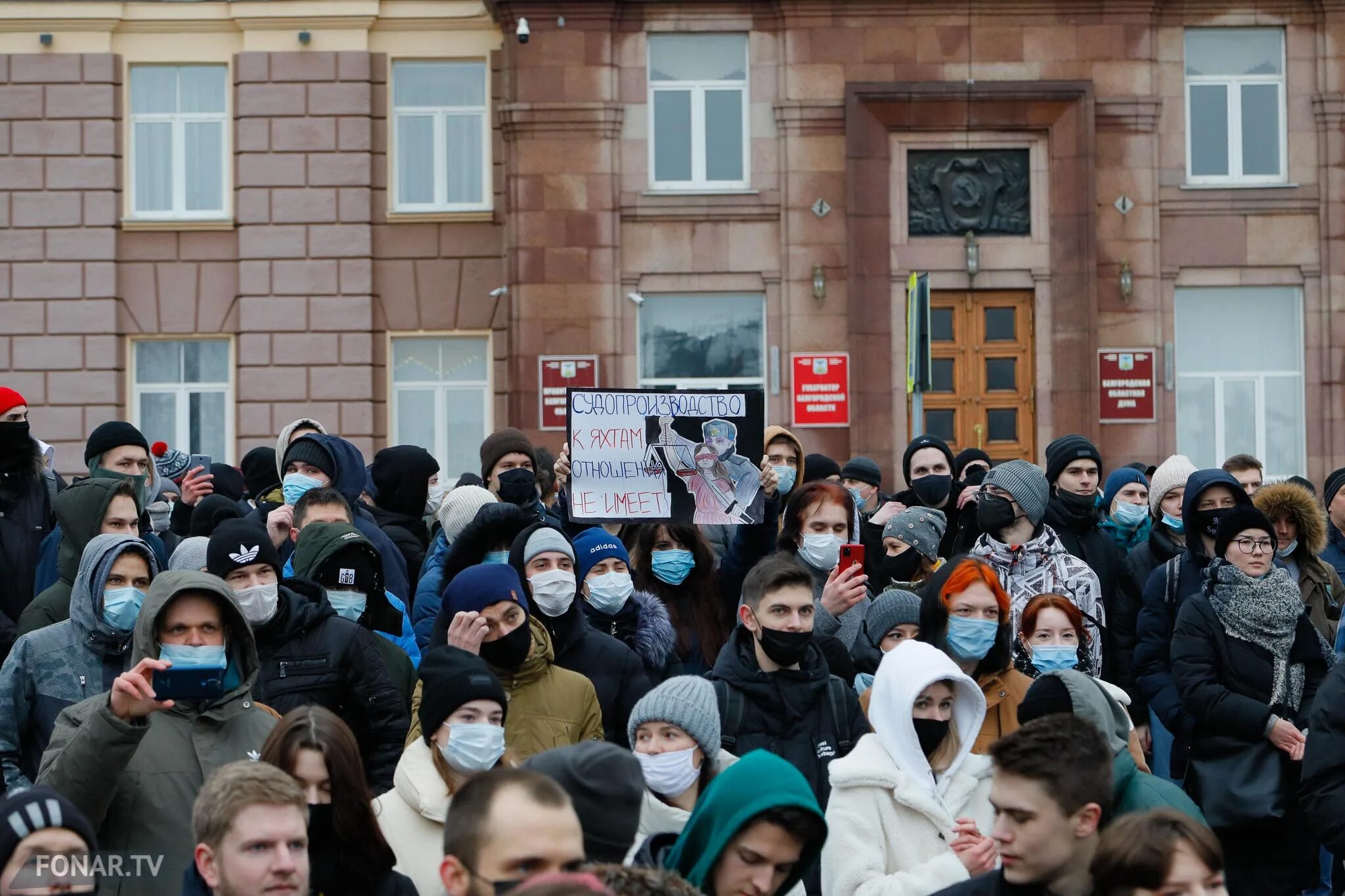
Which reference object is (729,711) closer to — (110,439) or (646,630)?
(646,630)

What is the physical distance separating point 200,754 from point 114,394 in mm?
19162

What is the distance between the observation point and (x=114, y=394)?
25266 mm

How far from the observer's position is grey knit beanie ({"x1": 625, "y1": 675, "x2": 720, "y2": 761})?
6.73 metres

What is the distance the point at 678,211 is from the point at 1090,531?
45.4ft

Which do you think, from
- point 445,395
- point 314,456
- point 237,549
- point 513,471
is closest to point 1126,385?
point 445,395

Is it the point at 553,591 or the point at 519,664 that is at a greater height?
the point at 553,591

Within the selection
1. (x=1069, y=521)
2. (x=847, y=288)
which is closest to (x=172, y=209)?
(x=847, y=288)

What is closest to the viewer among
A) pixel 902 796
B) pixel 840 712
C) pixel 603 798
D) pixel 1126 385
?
pixel 603 798

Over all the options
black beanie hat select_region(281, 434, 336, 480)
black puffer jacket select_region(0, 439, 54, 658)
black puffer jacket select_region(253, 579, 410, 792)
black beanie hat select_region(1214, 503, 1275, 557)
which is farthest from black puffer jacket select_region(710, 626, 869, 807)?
black puffer jacket select_region(0, 439, 54, 658)

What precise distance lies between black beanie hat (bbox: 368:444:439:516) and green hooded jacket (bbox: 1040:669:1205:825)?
546cm

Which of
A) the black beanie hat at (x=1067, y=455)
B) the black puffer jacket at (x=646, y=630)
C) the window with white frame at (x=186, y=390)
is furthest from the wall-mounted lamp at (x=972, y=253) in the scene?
the black puffer jacket at (x=646, y=630)

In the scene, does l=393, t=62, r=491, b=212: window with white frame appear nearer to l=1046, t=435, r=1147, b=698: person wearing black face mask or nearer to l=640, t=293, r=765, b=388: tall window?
l=640, t=293, r=765, b=388: tall window

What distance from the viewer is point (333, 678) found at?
7930mm

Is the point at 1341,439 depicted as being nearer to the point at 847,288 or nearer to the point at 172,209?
the point at 847,288
